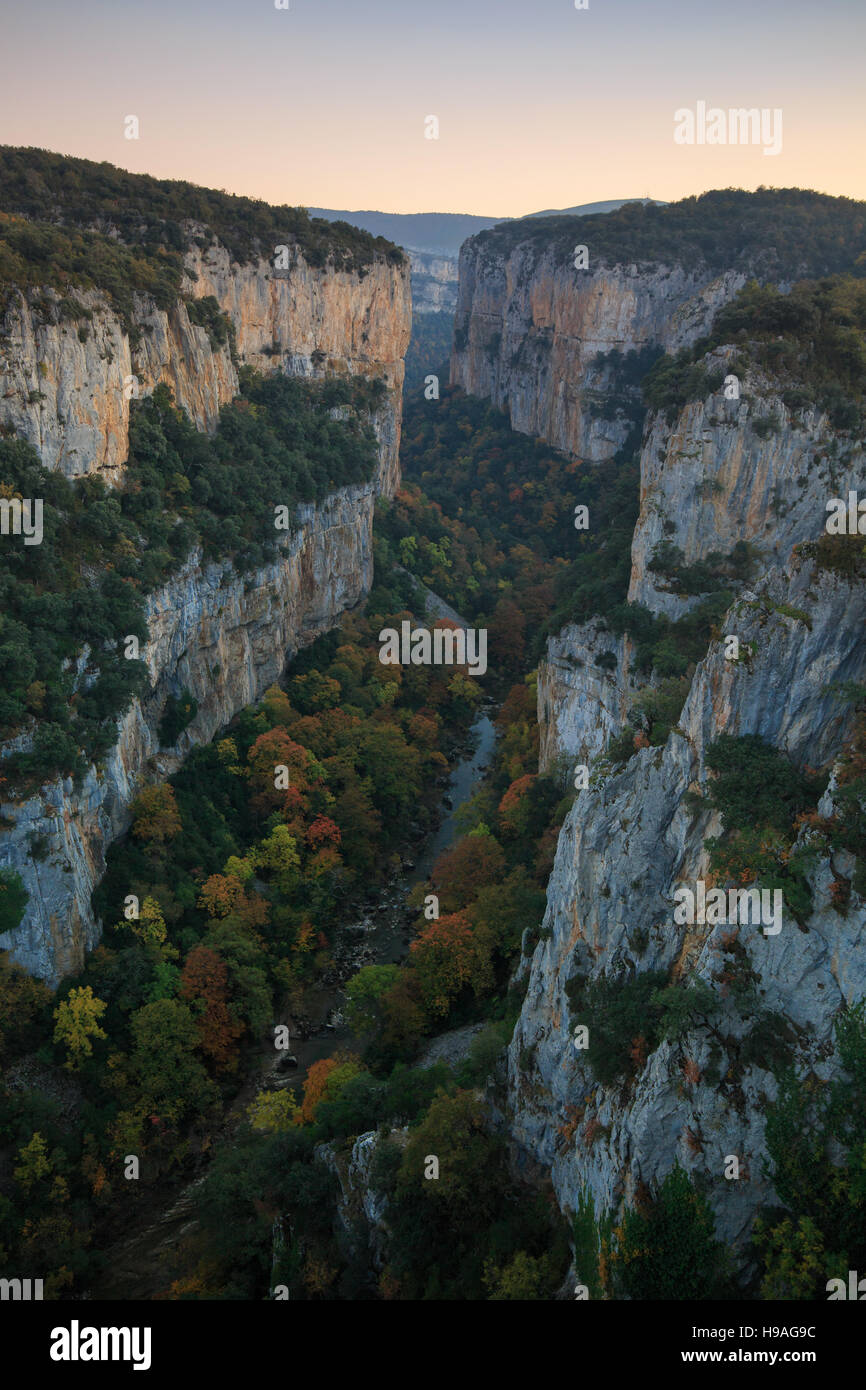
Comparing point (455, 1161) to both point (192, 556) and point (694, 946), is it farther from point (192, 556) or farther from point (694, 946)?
point (192, 556)

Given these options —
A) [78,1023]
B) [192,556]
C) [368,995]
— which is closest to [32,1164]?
[78,1023]

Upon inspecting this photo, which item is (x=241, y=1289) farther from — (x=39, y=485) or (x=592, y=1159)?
(x=39, y=485)

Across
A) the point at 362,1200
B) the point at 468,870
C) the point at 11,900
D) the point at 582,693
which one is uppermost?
the point at 582,693

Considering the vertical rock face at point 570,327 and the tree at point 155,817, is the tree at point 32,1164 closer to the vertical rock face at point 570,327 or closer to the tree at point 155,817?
the tree at point 155,817

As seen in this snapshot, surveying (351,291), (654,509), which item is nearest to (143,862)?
(654,509)

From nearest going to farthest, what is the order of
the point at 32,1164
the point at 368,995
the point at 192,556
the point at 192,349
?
1. the point at 32,1164
2. the point at 368,995
3. the point at 192,556
4. the point at 192,349

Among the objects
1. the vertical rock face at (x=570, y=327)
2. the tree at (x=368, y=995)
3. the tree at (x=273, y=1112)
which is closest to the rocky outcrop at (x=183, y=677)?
the tree at (x=273, y=1112)
